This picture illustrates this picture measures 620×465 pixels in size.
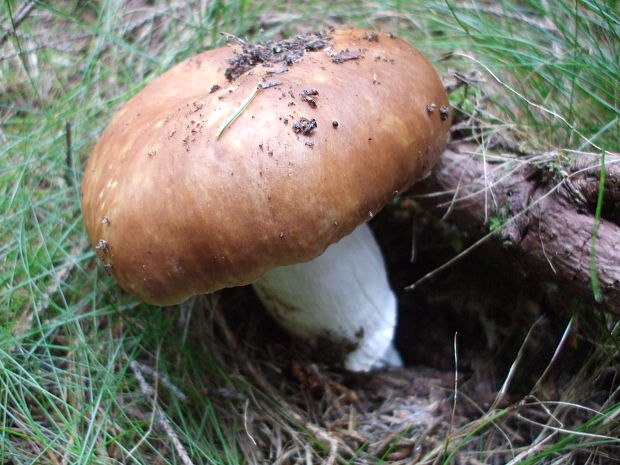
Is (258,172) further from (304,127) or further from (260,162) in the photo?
(304,127)

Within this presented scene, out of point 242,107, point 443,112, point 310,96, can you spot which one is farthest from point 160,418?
point 443,112

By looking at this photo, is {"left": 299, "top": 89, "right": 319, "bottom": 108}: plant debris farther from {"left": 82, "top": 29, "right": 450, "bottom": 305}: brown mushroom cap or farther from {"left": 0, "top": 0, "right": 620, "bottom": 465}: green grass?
{"left": 0, "top": 0, "right": 620, "bottom": 465}: green grass

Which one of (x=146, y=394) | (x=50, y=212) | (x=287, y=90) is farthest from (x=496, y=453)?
(x=50, y=212)

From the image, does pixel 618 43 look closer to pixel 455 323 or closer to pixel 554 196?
pixel 554 196

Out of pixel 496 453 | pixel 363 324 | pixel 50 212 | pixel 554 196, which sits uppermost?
pixel 50 212

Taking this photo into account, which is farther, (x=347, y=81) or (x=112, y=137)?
(x=112, y=137)

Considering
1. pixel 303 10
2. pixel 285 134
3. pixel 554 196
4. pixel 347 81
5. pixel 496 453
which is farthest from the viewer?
pixel 303 10

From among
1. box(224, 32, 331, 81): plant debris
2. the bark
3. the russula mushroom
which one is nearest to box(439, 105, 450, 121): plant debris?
the russula mushroom
